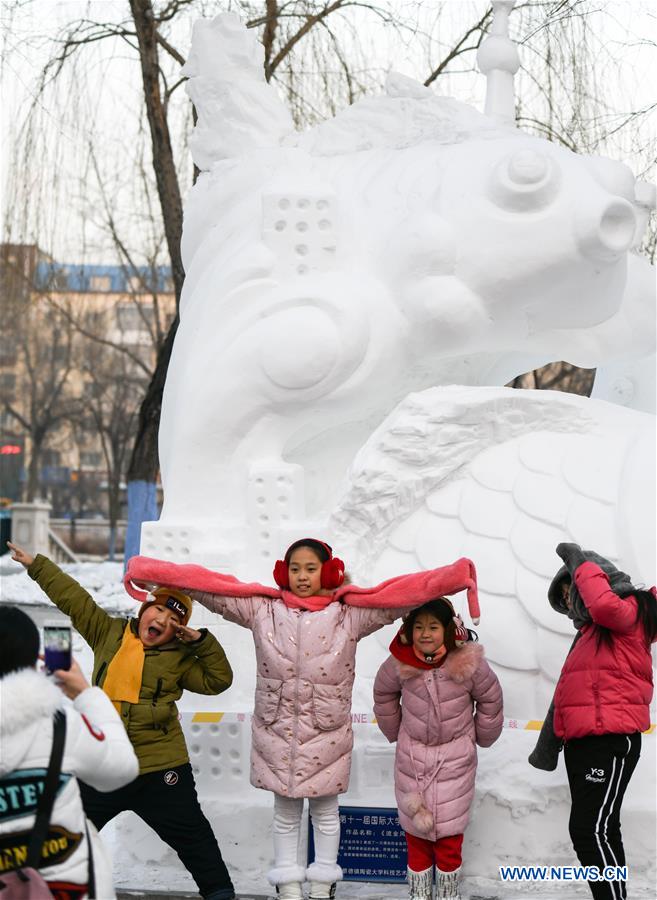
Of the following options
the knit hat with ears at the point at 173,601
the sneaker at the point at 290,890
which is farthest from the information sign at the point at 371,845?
the knit hat with ears at the point at 173,601

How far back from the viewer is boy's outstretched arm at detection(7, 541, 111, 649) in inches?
142

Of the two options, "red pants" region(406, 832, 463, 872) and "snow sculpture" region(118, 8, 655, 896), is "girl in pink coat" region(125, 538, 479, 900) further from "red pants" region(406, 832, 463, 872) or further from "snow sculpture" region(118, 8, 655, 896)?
"snow sculpture" region(118, 8, 655, 896)

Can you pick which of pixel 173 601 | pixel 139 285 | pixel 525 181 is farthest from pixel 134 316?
pixel 173 601

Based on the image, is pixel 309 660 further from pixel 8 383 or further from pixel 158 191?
pixel 8 383

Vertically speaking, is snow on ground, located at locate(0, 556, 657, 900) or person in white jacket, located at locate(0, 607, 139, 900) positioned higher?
person in white jacket, located at locate(0, 607, 139, 900)

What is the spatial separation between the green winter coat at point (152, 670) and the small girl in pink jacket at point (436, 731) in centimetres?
60

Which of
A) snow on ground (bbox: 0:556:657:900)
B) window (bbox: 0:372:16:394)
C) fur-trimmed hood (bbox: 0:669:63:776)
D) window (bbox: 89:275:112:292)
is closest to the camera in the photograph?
fur-trimmed hood (bbox: 0:669:63:776)

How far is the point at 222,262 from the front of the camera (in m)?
4.96

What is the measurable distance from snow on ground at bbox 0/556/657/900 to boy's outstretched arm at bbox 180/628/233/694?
71cm

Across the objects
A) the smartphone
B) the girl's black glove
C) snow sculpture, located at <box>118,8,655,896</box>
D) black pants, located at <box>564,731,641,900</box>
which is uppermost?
snow sculpture, located at <box>118,8,655,896</box>

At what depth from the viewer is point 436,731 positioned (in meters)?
3.60

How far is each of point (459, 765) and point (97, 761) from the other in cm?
141

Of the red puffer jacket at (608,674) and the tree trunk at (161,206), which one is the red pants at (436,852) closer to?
the red puffer jacket at (608,674)

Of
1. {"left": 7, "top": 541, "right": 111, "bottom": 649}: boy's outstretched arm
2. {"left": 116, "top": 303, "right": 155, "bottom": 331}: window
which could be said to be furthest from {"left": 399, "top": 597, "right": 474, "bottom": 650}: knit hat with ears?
{"left": 116, "top": 303, "right": 155, "bottom": 331}: window
